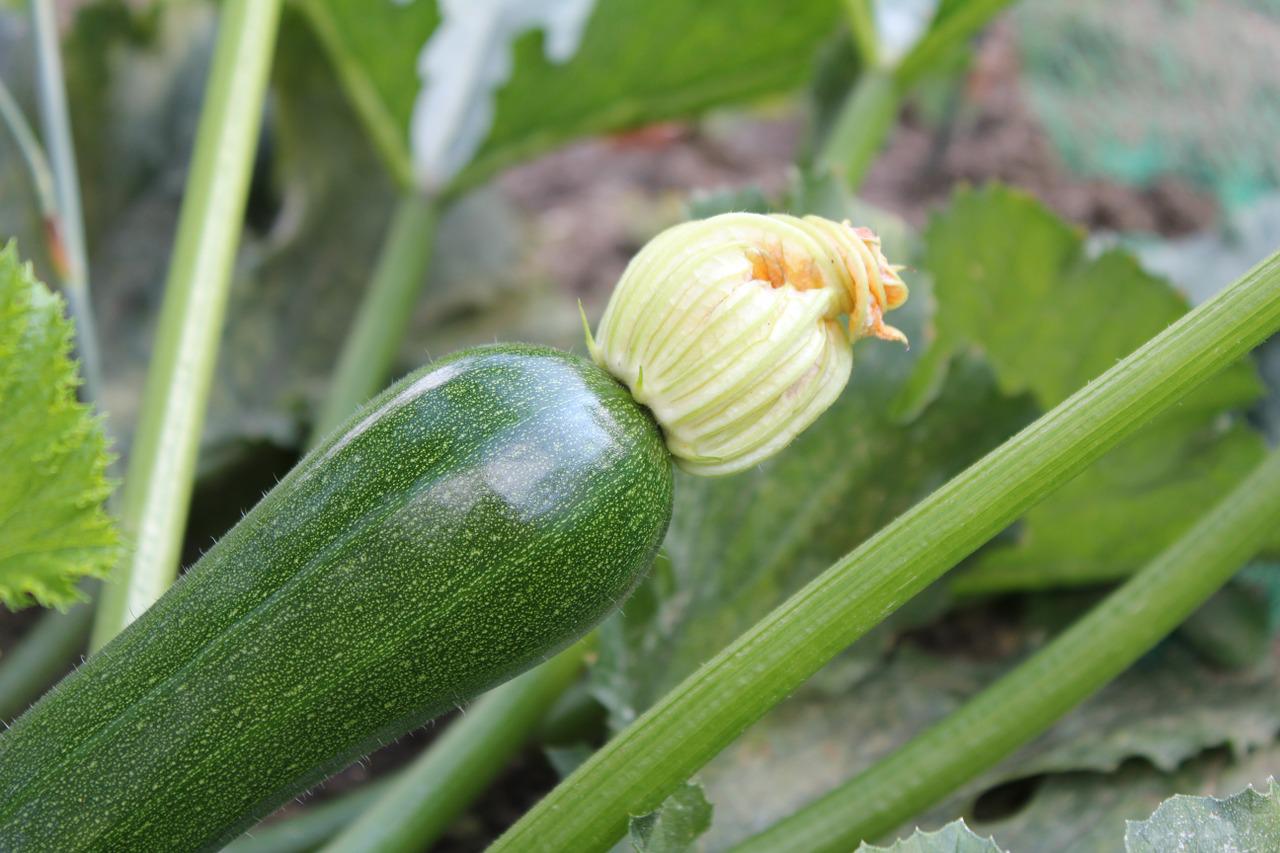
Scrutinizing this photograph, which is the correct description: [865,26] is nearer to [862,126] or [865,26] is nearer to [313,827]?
[862,126]

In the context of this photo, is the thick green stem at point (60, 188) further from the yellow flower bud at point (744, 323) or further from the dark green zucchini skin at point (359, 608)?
the yellow flower bud at point (744, 323)

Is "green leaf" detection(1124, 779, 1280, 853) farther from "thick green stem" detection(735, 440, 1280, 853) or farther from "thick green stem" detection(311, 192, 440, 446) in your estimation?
"thick green stem" detection(311, 192, 440, 446)

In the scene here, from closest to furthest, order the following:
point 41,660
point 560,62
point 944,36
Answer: point 41,660 → point 944,36 → point 560,62

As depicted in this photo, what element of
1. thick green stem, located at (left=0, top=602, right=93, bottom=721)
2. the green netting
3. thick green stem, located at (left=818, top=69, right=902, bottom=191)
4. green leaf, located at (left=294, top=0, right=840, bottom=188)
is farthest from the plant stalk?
thick green stem, located at (left=0, top=602, right=93, bottom=721)

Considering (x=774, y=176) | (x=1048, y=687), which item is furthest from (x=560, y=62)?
(x=1048, y=687)

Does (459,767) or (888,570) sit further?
(459,767)

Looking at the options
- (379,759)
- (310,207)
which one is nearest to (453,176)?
(310,207)
